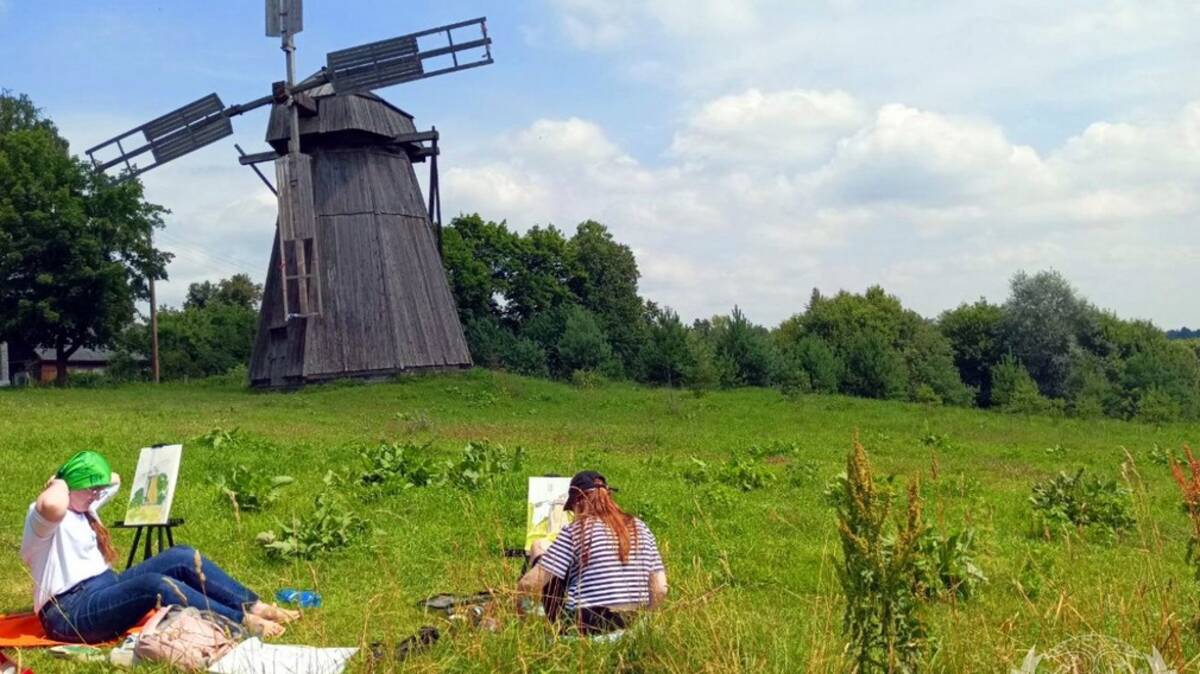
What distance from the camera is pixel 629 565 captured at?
231 inches

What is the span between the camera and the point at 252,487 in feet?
35.0

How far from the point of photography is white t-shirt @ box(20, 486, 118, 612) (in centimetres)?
639

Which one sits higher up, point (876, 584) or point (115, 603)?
point (876, 584)

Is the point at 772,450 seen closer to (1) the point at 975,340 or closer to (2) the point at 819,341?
(2) the point at 819,341

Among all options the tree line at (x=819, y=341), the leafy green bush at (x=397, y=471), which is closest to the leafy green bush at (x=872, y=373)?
the tree line at (x=819, y=341)

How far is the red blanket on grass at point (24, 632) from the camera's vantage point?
610 centimetres

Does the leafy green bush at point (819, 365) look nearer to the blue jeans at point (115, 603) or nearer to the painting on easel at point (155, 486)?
the painting on easel at point (155, 486)

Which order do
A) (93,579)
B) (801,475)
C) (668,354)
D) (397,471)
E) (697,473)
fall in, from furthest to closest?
(668,354) < (801,475) < (697,473) < (397,471) < (93,579)

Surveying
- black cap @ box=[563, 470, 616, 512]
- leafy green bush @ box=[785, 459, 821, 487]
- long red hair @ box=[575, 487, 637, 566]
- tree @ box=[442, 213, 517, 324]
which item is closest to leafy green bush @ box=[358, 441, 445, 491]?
leafy green bush @ box=[785, 459, 821, 487]

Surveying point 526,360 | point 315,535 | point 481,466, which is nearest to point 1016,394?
point 526,360

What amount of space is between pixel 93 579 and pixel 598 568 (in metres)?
3.00

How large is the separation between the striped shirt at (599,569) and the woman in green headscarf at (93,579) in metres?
1.61

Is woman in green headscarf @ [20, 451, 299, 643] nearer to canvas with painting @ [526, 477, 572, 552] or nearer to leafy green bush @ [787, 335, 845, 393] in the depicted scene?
canvas with painting @ [526, 477, 572, 552]

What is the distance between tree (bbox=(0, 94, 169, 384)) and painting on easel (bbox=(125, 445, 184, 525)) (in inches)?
1095
